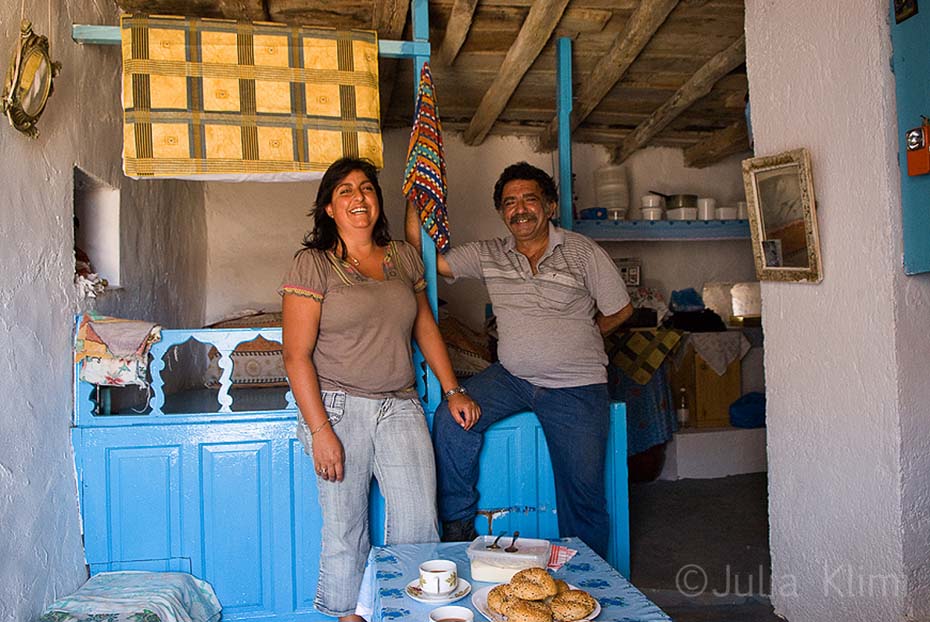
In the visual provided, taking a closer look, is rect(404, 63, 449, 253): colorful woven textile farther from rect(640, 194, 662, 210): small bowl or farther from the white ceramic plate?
rect(640, 194, 662, 210): small bowl

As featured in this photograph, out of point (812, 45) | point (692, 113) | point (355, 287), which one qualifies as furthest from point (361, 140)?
point (692, 113)

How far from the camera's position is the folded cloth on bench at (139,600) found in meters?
2.55

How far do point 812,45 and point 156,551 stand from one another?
3129mm

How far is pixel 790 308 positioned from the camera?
9.71 feet

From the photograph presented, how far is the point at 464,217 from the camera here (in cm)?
612

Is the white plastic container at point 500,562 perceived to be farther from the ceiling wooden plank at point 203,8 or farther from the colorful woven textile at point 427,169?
the ceiling wooden plank at point 203,8

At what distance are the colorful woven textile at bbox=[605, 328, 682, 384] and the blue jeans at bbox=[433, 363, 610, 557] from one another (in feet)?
7.88

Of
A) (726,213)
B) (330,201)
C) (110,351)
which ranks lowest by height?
(110,351)

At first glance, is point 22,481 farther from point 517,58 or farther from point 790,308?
point 517,58

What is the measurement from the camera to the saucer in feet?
6.16

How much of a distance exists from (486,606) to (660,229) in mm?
4250

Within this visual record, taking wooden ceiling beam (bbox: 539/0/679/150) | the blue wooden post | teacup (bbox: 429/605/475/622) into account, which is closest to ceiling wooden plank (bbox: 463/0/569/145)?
the blue wooden post

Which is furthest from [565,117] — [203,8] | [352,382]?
[352,382]

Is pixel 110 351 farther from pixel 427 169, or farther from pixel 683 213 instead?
pixel 683 213
